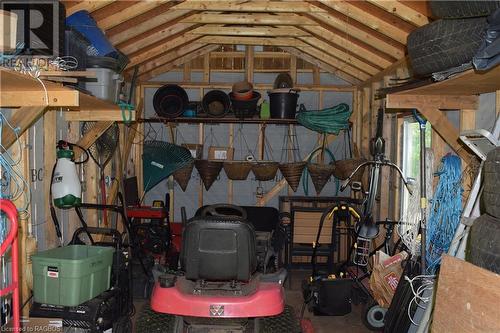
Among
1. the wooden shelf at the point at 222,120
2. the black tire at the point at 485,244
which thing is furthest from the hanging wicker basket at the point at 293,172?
the black tire at the point at 485,244

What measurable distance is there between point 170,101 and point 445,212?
14.9ft

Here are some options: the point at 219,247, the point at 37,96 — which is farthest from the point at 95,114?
the point at 219,247

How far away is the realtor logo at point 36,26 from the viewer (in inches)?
119

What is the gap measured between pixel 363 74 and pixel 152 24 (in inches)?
118

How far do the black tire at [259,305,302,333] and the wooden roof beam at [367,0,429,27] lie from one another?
265 centimetres

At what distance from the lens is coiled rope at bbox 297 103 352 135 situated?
7.04 m

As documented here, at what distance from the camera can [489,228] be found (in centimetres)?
256

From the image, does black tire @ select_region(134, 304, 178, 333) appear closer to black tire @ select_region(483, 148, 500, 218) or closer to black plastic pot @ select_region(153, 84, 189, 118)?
black tire @ select_region(483, 148, 500, 218)

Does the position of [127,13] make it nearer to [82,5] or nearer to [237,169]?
[82,5]

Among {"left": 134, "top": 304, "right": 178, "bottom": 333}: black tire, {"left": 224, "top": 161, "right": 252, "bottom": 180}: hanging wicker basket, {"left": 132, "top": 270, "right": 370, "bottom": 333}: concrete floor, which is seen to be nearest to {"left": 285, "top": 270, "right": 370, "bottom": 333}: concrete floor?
{"left": 132, "top": 270, "right": 370, "bottom": 333}: concrete floor

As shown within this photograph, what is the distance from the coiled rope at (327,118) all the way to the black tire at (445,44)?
3703 millimetres

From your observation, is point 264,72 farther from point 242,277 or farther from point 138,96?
point 242,277

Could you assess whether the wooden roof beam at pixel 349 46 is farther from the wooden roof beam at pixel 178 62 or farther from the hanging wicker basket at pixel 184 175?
the hanging wicker basket at pixel 184 175

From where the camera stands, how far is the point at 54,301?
127 inches
